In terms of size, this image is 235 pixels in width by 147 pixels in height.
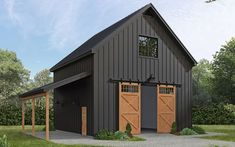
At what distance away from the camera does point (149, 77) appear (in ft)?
64.0

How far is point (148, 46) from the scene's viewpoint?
20.0 meters

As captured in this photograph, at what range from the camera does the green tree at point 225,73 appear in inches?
1764

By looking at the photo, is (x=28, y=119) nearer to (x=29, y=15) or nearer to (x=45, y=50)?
(x=29, y=15)

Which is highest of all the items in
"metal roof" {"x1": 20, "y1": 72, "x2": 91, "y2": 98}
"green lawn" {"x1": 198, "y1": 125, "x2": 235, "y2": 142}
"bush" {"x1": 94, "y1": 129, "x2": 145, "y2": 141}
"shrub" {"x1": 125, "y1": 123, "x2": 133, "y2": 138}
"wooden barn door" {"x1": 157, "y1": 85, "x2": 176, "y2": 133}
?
"metal roof" {"x1": 20, "y1": 72, "x2": 91, "y2": 98}

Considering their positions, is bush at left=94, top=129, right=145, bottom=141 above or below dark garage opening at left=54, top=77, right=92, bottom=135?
below

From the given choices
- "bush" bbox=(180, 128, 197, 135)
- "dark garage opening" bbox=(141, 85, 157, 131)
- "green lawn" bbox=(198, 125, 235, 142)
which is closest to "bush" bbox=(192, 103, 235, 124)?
"green lawn" bbox=(198, 125, 235, 142)

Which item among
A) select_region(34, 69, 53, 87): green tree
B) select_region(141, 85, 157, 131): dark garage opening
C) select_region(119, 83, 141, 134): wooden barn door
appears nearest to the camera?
select_region(119, 83, 141, 134): wooden barn door

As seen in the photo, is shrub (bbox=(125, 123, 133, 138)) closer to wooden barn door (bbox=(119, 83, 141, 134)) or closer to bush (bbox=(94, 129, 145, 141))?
bush (bbox=(94, 129, 145, 141))

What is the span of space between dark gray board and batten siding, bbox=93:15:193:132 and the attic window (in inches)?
8.9

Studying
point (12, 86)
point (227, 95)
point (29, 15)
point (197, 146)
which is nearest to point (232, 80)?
point (227, 95)

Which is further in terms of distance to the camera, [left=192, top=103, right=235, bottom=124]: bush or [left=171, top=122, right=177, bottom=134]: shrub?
[left=192, top=103, right=235, bottom=124]: bush

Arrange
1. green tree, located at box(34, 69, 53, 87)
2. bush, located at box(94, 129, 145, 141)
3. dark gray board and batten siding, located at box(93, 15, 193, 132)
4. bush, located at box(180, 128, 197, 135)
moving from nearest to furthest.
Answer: bush, located at box(94, 129, 145, 141)
dark gray board and batten siding, located at box(93, 15, 193, 132)
bush, located at box(180, 128, 197, 135)
green tree, located at box(34, 69, 53, 87)

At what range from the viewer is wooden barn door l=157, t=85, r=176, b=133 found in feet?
65.2

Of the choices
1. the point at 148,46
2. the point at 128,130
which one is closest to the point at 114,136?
the point at 128,130
